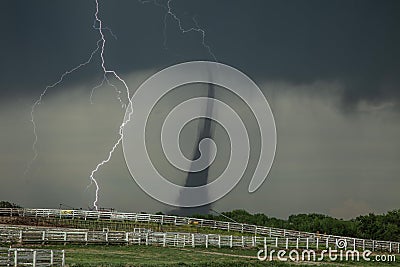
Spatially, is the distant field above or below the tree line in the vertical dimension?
below

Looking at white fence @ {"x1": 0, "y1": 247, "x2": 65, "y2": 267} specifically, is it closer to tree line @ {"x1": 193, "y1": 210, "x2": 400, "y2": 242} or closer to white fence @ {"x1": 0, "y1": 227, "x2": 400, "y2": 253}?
white fence @ {"x1": 0, "y1": 227, "x2": 400, "y2": 253}

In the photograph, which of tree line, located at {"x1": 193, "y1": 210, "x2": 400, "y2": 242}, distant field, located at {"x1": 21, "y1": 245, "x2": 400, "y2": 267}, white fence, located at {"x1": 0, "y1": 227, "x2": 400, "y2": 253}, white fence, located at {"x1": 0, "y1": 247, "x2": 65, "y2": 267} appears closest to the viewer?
white fence, located at {"x1": 0, "y1": 247, "x2": 65, "y2": 267}

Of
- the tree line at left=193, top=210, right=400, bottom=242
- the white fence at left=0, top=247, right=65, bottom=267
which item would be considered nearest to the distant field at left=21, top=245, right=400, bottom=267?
the white fence at left=0, top=247, right=65, bottom=267

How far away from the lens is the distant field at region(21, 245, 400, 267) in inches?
1490

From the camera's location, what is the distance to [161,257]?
42906 mm

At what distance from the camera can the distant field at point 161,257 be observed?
1490 inches

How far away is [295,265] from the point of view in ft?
133

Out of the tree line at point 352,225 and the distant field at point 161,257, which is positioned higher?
the tree line at point 352,225

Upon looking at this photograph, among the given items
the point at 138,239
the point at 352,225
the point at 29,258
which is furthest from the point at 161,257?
the point at 352,225

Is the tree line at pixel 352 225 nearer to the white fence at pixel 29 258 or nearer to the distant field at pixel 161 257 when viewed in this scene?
the distant field at pixel 161 257

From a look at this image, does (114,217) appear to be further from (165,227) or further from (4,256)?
(4,256)

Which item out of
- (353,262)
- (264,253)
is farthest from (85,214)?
(353,262)

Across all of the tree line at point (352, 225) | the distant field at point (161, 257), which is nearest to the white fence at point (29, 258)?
the distant field at point (161, 257)

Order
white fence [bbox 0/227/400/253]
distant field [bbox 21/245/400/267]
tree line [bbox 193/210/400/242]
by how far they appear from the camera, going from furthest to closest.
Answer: tree line [bbox 193/210/400/242]
white fence [bbox 0/227/400/253]
distant field [bbox 21/245/400/267]
